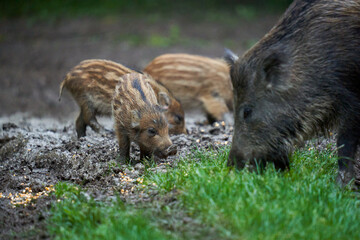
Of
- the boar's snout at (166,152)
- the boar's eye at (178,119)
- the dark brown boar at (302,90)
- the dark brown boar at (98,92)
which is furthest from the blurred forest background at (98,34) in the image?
the dark brown boar at (302,90)

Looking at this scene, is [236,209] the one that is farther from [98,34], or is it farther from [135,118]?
[98,34]

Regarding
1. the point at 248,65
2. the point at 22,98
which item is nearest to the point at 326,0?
the point at 248,65

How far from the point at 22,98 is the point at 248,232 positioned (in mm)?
7175

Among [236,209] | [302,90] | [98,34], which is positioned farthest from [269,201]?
[98,34]

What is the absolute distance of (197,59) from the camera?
25.8 feet

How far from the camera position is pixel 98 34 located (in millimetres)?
13656

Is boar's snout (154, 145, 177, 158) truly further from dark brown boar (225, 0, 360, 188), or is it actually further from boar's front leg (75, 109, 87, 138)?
boar's front leg (75, 109, 87, 138)

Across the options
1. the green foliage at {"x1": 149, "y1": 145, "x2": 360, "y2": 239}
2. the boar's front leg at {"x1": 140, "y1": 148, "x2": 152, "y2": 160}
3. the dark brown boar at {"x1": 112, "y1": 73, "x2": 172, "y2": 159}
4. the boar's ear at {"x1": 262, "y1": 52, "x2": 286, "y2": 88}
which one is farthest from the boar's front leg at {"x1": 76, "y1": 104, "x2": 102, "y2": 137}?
the boar's ear at {"x1": 262, "y1": 52, "x2": 286, "y2": 88}

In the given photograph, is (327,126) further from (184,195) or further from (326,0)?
(184,195)

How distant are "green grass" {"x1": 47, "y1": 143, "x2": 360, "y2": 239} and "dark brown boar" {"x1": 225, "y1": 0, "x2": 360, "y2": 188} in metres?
0.21

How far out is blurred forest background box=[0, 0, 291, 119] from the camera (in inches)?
386

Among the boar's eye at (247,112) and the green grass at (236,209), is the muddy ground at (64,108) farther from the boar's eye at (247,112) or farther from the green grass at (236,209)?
the boar's eye at (247,112)

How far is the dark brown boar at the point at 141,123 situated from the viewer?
494 centimetres

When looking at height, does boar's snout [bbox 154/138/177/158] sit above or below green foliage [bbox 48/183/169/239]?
below
